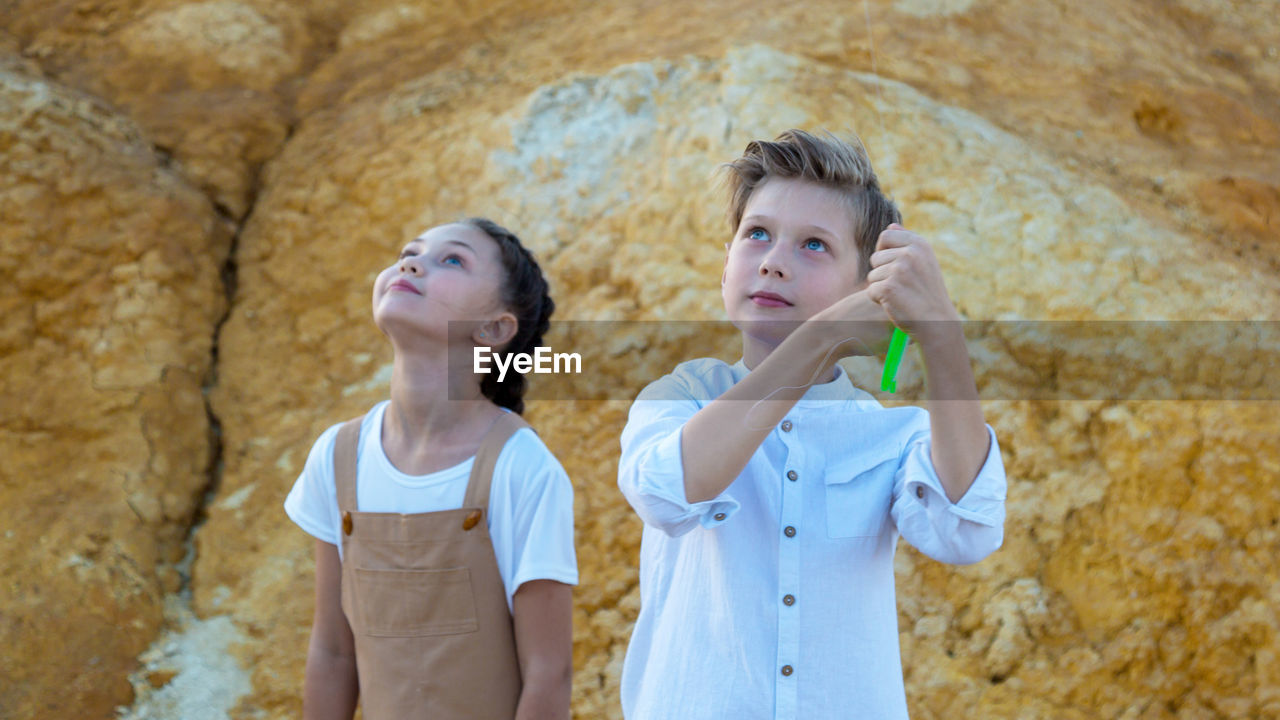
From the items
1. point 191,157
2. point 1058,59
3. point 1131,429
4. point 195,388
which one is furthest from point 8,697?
point 1058,59

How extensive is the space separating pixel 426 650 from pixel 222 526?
181 centimetres

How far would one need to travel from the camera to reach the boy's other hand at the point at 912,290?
1.24 m

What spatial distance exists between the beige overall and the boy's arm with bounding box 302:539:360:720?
9 cm

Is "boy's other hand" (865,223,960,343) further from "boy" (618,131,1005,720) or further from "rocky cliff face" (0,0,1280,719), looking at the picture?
"rocky cliff face" (0,0,1280,719)

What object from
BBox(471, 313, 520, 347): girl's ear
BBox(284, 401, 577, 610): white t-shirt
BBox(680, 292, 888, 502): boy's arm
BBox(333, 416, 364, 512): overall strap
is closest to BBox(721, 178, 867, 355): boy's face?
BBox(680, 292, 888, 502): boy's arm

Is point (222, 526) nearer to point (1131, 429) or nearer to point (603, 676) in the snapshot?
point (603, 676)

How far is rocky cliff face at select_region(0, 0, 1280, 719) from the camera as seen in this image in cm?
286

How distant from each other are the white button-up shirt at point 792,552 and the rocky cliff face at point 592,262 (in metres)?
1.52

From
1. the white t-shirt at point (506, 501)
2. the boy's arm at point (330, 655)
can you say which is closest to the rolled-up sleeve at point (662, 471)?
the white t-shirt at point (506, 501)

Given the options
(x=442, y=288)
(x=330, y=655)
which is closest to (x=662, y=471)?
(x=442, y=288)

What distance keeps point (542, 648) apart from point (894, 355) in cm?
85

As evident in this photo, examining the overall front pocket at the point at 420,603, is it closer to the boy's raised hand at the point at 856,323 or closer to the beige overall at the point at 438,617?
the beige overall at the point at 438,617

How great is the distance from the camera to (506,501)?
1834 millimetres

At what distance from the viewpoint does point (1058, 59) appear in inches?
162
